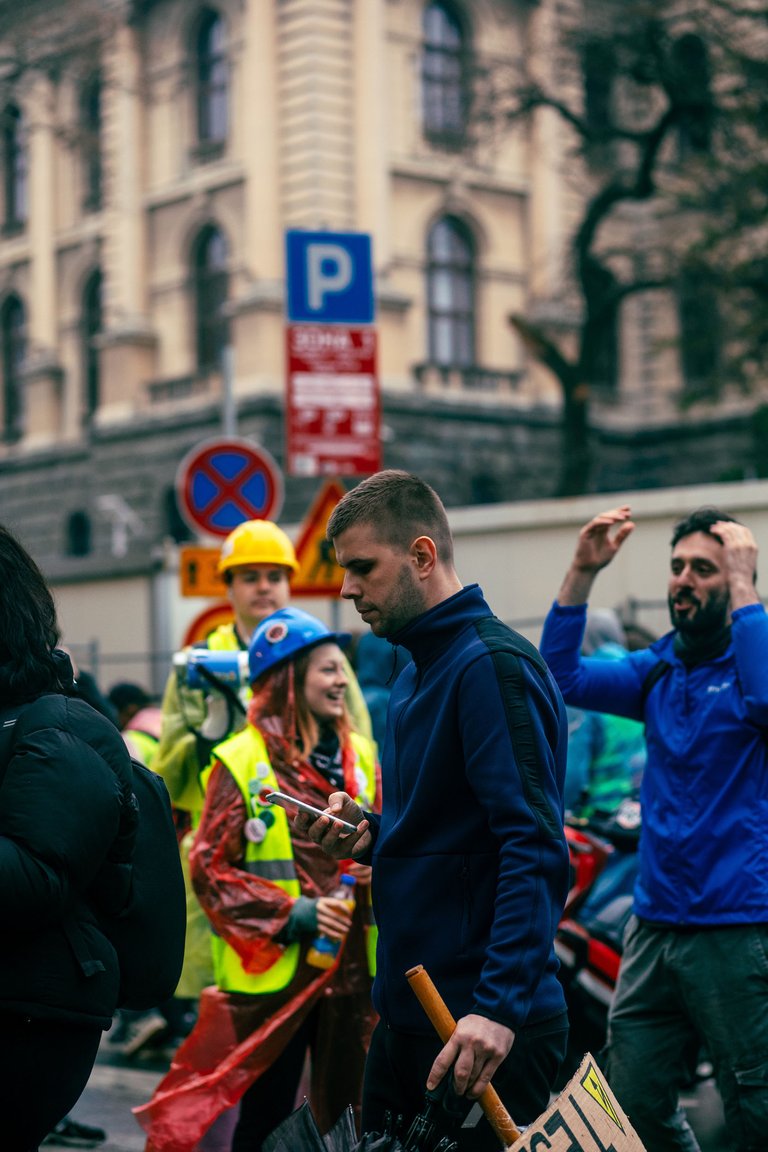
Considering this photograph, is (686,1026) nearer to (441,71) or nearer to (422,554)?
(422,554)

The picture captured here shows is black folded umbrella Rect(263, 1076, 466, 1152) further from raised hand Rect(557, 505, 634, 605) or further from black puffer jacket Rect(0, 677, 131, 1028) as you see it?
raised hand Rect(557, 505, 634, 605)

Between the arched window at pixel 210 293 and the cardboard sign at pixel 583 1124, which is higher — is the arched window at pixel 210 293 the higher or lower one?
the higher one

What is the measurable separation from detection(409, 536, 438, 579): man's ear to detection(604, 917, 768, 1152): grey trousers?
1775mm

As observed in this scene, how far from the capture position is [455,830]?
389 centimetres

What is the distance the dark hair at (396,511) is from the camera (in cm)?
401

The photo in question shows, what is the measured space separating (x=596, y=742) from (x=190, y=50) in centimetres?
2847

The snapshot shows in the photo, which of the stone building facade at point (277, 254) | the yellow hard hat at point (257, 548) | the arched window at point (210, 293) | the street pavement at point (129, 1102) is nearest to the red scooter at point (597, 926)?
the street pavement at point (129, 1102)

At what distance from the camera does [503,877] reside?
3.71m

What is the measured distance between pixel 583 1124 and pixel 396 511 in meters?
1.30

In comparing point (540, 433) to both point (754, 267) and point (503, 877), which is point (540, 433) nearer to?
point (754, 267)

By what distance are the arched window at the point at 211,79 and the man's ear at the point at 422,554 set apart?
30.5 meters

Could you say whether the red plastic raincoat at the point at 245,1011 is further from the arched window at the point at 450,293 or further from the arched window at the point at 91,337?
the arched window at the point at 91,337

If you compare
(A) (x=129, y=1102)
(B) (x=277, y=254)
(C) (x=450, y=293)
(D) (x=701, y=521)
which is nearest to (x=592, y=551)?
(D) (x=701, y=521)

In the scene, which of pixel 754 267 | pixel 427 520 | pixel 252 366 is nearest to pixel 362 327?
pixel 427 520
